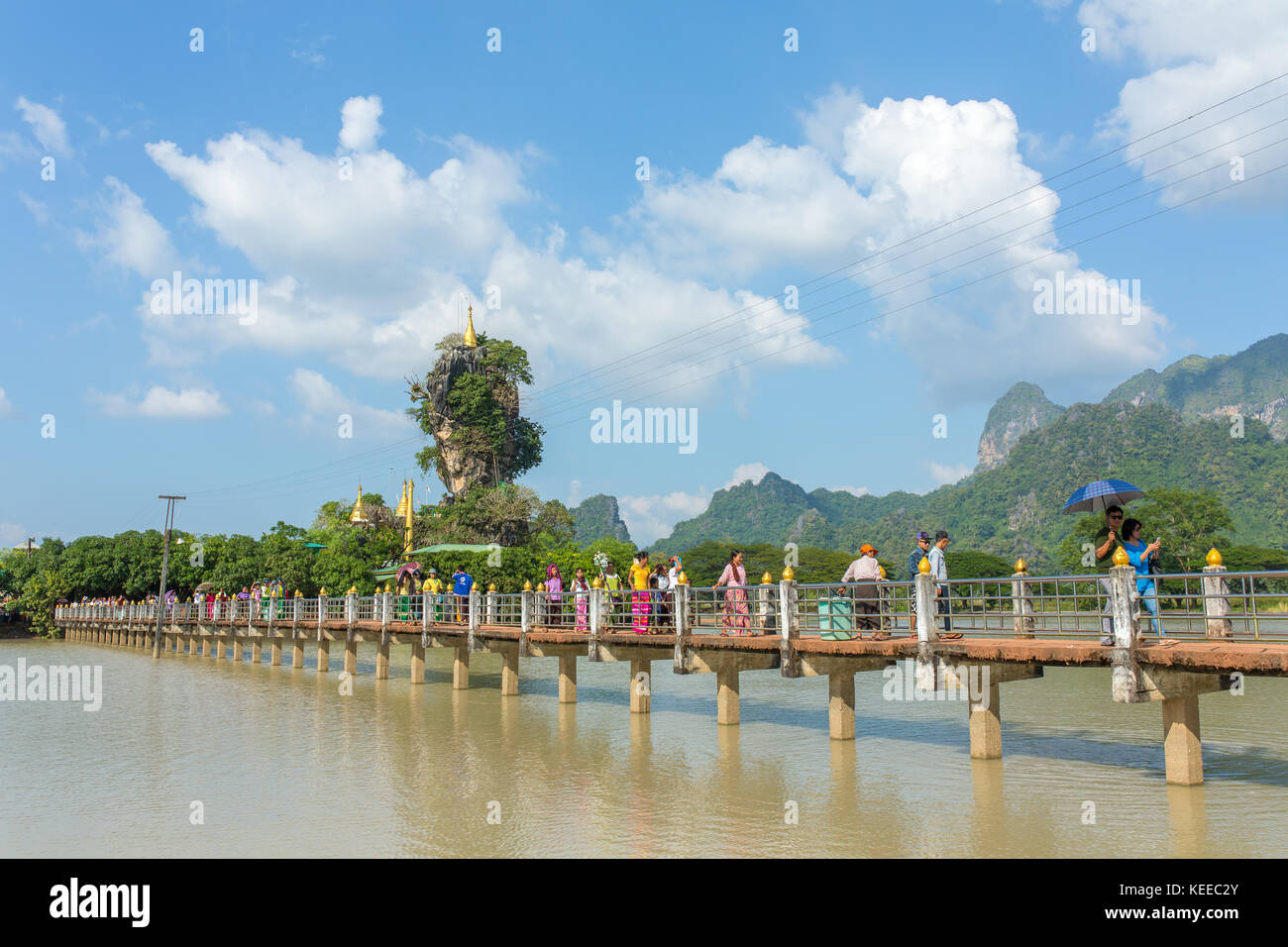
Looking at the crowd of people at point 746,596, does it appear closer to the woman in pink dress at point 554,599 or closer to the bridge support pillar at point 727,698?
the woman in pink dress at point 554,599

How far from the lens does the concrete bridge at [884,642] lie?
10891 millimetres

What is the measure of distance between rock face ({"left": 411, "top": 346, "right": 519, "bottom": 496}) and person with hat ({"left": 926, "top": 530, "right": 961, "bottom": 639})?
183ft

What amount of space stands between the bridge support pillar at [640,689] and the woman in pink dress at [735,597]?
3501mm

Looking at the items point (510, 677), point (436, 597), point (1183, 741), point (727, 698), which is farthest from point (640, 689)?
point (1183, 741)

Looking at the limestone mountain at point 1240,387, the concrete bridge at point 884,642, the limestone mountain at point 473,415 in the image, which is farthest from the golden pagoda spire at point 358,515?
the limestone mountain at point 1240,387

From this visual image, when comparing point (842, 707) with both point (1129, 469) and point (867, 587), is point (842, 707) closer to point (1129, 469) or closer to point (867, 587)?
point (867, 587)

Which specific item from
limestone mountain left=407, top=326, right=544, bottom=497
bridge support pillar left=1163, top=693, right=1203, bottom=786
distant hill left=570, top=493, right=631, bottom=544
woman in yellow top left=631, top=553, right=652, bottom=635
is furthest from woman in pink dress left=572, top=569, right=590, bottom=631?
distant hill left=570, top=493, right=631, bottom=544

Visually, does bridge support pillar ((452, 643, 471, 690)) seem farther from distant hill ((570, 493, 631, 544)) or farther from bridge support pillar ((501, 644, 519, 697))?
distant hill ((570, 493, 631, 544))

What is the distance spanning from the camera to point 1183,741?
12234mm

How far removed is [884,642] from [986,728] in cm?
240

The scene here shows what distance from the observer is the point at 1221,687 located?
36.3 feet

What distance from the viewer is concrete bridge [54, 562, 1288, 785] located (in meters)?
10.9
